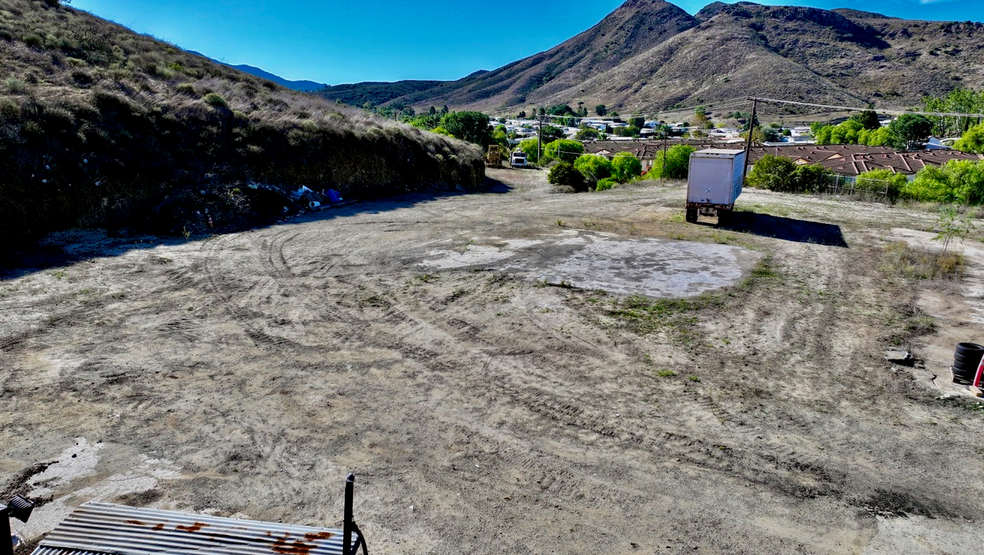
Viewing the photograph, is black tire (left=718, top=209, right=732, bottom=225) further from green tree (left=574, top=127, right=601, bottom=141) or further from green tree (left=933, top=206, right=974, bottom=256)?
green tree (left=574, top=127, right=601, bottom=141)

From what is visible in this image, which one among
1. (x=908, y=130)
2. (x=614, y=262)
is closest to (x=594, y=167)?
(x=614, y=262)

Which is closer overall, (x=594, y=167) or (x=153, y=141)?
(x=153, y=141)

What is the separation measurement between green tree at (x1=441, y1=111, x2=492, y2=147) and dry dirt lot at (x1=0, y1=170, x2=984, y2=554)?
159ft

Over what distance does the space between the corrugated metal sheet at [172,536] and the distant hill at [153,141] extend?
14.3m

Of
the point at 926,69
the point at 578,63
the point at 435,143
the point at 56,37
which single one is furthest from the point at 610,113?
the point at 56,37

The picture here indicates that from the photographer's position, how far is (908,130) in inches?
3319

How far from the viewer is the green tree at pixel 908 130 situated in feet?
275

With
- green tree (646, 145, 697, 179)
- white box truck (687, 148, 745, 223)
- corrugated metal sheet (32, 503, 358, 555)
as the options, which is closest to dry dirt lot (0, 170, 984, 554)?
corrugated metal sheet (32, 503, 358, 555)

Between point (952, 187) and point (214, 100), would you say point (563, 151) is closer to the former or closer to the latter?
point (952, 187)

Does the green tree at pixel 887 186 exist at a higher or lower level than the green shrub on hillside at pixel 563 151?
lower

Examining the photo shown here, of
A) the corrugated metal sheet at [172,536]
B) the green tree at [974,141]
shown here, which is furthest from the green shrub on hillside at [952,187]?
the green tree at [974,141]

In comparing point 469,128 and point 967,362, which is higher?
point 469,128

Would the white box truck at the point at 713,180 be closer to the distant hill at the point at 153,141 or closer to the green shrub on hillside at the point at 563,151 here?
the distant hill at the point at 153,141

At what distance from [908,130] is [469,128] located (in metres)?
68.9
